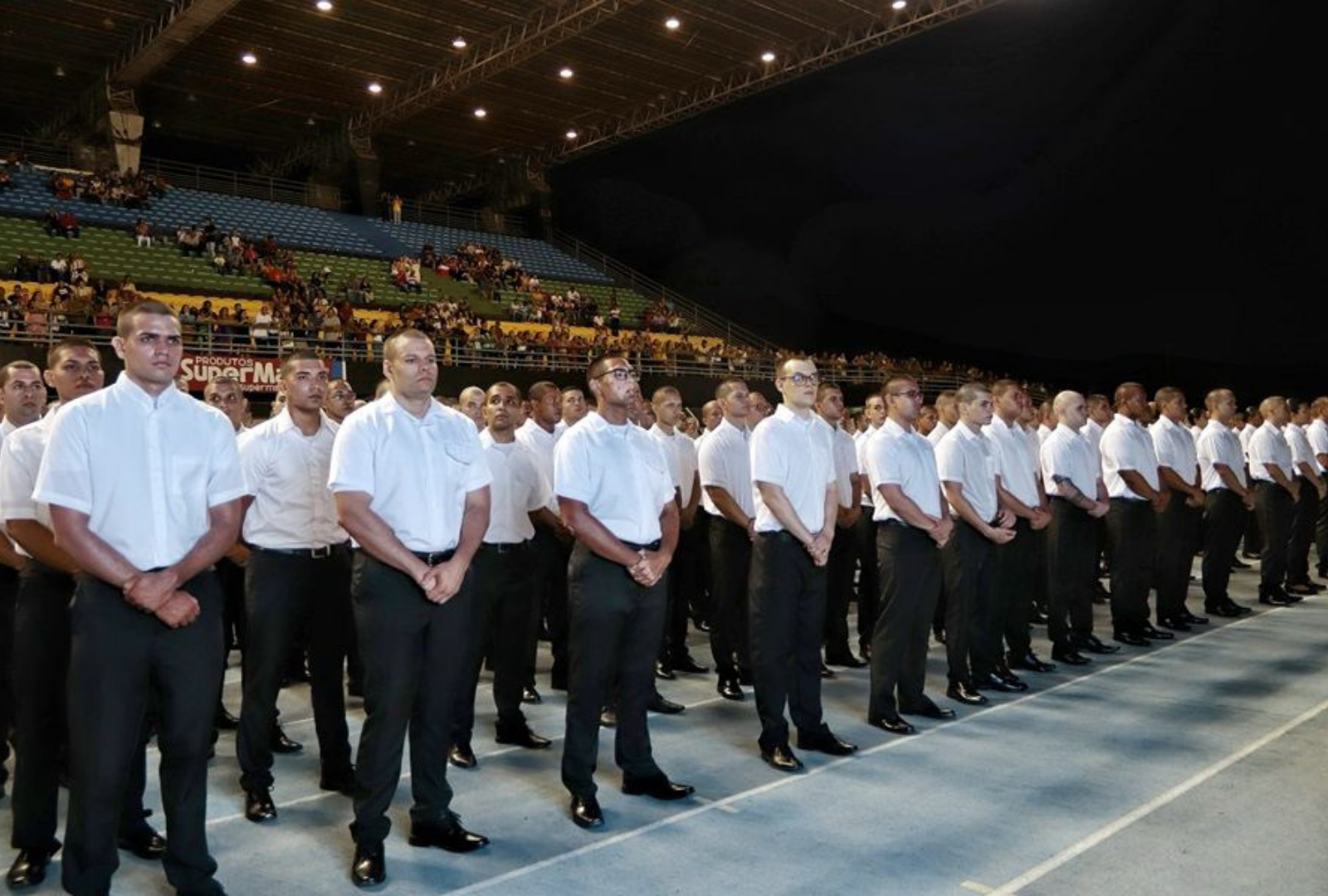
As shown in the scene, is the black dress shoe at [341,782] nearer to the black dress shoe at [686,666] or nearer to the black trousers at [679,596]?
the black trousers at [679,596]

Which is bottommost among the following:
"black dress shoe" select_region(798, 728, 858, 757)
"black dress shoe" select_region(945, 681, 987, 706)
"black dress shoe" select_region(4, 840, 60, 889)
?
"black dress shoe" select_region(4, 840, 60, 889)

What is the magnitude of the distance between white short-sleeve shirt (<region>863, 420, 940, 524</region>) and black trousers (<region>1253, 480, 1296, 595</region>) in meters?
5.05

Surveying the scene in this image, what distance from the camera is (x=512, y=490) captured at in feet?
16.3

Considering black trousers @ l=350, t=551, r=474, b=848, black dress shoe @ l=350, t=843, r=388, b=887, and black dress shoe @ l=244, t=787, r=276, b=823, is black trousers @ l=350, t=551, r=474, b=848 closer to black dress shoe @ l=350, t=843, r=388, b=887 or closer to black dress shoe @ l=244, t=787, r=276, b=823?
black dress shoe @ l=350, t=843, r=388, b=887

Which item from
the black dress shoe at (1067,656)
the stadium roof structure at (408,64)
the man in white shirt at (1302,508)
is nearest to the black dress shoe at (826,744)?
the black dress shoe at (1067,656)

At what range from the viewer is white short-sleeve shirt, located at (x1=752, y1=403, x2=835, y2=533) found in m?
4.43

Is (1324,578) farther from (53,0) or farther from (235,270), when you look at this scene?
(53,0)

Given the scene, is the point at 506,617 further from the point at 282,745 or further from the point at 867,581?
the point at 867,581

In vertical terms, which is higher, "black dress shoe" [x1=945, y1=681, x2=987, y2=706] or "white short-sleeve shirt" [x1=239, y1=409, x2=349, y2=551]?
"white short-sleeve shirt" [x1=239, y1=409, x2=349, y2=551]

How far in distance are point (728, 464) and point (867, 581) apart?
1.50 metres

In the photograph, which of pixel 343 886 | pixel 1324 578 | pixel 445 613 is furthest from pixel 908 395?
pixel 1324 578

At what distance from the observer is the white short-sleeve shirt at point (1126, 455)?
22.1 feet

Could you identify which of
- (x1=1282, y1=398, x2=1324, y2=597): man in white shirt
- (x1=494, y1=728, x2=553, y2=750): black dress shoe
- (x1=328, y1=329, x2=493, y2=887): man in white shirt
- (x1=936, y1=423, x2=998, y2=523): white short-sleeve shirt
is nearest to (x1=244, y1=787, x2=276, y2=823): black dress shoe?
(x1=328, y1=329, x2=493, y2=887): man in white shirt

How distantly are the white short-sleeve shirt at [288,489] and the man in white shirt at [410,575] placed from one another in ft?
2.41
